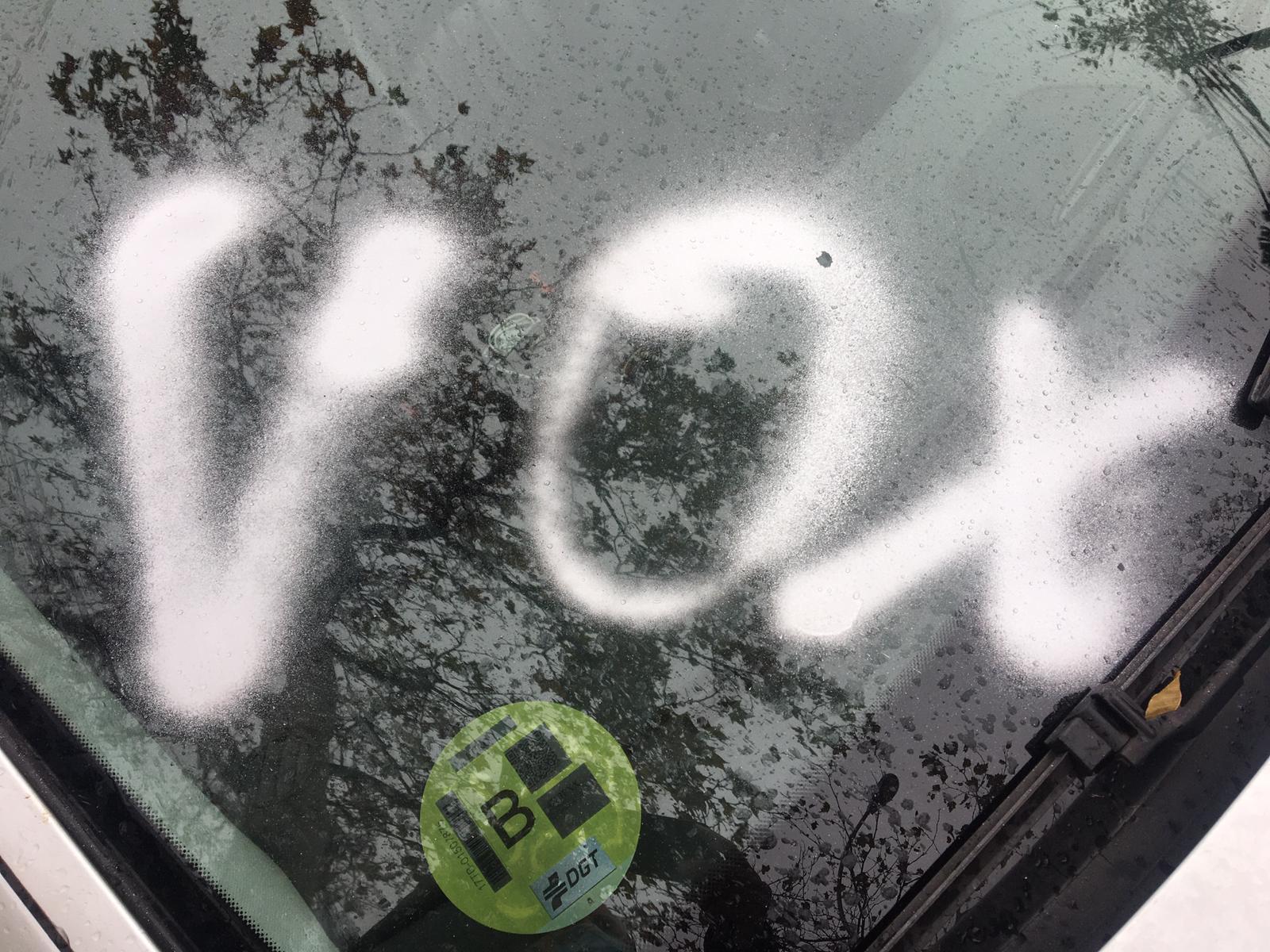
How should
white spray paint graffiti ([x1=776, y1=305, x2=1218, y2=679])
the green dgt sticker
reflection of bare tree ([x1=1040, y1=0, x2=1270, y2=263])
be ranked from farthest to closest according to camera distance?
1. reflection of bare tree ([x1=1040, y1=0, x2=1270, y2=263])
2. white spray paint graffiti ([x1=776, y1=305, x2=1218, y2=679])
3. the green dgt sticker

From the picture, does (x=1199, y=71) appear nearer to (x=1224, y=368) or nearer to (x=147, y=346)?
(x=1224, y=368)

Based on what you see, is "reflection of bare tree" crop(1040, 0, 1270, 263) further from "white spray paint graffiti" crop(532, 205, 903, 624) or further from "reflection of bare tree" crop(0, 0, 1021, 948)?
"reflection of bare tree" crop(0, 0, 1021, 948)

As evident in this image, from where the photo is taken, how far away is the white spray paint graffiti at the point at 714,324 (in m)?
1.16

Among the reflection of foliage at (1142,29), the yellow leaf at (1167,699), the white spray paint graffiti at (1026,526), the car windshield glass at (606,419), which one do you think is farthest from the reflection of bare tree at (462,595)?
the reflection of foliage at (1142,29)

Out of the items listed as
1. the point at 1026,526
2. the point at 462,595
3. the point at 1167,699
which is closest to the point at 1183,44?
the point at 1026,526

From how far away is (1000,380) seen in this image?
4.20 ft

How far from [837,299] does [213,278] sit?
1018mm

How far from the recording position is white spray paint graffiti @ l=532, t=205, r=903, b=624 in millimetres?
1162

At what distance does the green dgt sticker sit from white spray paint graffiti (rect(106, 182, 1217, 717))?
20 centimetres

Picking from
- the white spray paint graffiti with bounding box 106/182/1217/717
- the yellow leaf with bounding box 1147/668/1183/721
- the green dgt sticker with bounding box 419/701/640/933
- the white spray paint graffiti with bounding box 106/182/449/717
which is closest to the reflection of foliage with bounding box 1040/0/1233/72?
the white spray paint graffiti with bounding box 106/182/1217/717

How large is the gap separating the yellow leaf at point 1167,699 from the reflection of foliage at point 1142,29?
1.14m

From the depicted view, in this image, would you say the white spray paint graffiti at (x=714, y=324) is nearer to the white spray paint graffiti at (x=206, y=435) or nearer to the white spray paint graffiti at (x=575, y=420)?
the white spray paint graffiti at (x=575, y=420)

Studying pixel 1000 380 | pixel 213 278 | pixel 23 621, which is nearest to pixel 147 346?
pixel 213 278

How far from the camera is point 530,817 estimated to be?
3.57 ft
